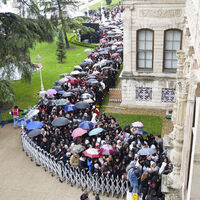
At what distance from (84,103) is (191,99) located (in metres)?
12.5

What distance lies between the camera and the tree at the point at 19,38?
19266mm

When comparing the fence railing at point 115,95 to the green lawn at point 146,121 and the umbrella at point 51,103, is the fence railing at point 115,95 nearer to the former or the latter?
the green lawn at point 146,121

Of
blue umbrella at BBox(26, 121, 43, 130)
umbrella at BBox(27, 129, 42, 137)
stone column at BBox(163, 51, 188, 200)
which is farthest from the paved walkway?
stone column at BBox(163, 51, 188, 200)

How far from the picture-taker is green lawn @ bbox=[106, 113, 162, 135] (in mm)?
18000

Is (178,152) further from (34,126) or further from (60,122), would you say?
(34,126)

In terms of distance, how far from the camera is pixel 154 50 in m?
18.8

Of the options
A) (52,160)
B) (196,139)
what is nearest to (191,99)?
(196,139)

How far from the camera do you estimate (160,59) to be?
1889 centimetres

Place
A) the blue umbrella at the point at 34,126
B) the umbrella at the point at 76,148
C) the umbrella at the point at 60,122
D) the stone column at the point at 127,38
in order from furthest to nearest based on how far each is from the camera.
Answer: the stone column at the point at 127,38 → the umbrella at the point at 60,122 → the blue umbrella at the point at 34,126 → the umbrella at the point at 76,148

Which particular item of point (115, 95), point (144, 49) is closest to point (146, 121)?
point (115, 95)

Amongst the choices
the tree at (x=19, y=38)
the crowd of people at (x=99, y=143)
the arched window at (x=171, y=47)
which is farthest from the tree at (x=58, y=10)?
the arched window at (x=171, y=47)

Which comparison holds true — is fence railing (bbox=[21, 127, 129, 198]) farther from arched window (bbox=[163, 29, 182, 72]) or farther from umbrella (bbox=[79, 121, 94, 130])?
arched window (bbox=[163, 29, 182, 72])

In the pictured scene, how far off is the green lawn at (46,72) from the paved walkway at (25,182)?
282 inches

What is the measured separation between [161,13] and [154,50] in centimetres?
232
